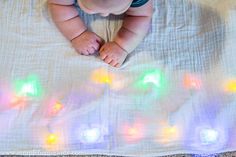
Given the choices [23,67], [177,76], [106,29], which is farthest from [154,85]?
[23,67]

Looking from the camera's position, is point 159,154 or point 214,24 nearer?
point 159,154

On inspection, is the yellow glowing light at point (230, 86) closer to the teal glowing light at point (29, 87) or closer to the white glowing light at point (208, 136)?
the white glowing light at point (208, 136)

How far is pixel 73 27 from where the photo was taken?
2.72 ft

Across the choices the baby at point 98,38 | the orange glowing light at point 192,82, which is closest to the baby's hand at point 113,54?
the baby at point 98,38

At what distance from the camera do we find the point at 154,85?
0.81 m

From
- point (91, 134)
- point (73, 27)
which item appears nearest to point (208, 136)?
point (91, 134)

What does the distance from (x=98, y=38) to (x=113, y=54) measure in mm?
57

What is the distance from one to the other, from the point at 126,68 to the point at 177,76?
0.34 ft

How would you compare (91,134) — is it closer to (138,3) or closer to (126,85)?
(126,85)

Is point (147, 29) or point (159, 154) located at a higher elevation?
point (147, 29)

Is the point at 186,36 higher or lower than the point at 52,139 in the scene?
higher

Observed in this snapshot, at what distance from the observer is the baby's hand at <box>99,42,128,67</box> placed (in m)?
0.81

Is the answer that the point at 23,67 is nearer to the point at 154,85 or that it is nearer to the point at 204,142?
the point at 154,85

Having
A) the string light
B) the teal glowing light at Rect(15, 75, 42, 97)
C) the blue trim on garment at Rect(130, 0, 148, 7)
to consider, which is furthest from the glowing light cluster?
the blue trim on garment at Rect(130, 0, 148, 7)
